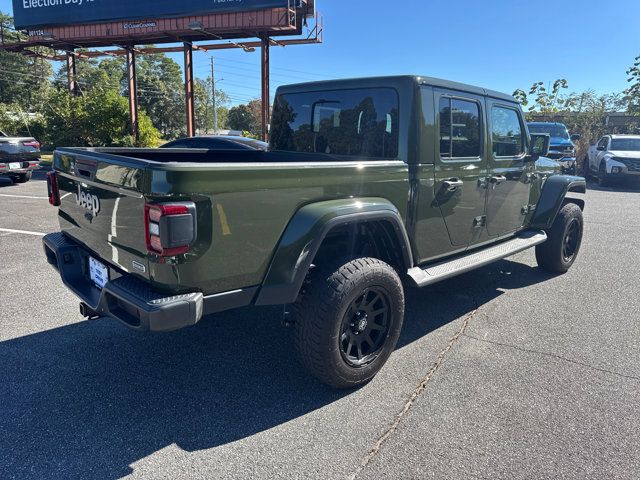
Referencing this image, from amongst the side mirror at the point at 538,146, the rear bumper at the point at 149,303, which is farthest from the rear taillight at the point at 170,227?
the side mirror at the point at 538,146

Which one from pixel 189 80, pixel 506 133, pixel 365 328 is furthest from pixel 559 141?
pixel 365 328

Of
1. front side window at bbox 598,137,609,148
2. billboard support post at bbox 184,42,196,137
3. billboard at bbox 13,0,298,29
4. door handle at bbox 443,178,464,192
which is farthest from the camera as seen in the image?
billboard support post at bbox 184,42,196,137

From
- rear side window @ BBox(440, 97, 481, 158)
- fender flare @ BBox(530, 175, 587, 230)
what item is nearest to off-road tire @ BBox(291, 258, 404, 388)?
rear side window @ BBox(440, 97, 481, 158)

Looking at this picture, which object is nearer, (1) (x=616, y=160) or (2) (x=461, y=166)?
(2) (x=461, y=166)

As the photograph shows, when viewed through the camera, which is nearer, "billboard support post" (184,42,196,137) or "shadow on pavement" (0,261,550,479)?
"shadow on pavement" (0,261,550,479)

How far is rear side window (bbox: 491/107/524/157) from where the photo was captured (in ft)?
14.4

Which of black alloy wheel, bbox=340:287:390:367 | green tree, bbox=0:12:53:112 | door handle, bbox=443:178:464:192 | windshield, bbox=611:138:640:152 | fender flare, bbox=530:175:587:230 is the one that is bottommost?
black alloy wheel, bbox=340:287:390:367

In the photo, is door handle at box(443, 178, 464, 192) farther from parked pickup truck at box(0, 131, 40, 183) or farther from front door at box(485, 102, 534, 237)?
parked pickup truck at box(0, 131, 40, 183)

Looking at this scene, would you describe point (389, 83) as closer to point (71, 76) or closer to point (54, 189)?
point (54, 189)

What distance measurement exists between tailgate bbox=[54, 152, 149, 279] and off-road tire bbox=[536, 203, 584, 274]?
4.74 meters

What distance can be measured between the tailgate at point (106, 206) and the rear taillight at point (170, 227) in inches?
3.5

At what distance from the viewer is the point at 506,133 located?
4.63 meters

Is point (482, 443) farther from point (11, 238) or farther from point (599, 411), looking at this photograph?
point (11, 238)

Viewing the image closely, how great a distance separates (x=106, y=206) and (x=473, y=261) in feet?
9.63
